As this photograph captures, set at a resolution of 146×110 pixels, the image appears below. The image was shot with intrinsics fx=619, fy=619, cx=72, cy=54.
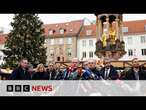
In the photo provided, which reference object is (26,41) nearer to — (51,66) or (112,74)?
(51,66)

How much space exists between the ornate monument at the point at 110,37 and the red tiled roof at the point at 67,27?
269 millimetres

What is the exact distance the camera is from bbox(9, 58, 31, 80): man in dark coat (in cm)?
752

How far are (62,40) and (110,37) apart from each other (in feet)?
2.63

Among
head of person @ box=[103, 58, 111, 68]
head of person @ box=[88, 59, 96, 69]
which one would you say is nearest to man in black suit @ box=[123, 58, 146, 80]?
head of person @ box=[103, 58, 111, 68]

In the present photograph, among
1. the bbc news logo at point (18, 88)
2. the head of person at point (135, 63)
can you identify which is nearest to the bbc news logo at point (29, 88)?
the bbc news logo at point (18, 88)

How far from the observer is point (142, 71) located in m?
7.58

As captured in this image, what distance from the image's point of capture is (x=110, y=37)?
7926mm

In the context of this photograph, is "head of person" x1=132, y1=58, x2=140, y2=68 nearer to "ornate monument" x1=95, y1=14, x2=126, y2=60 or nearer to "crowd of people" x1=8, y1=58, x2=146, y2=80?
"crowd of people" x1=8, y1=58, x2=146, y2=80

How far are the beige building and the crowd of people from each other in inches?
7.2

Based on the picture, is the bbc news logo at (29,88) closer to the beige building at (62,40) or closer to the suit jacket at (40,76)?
the suit jacket at (40,76)

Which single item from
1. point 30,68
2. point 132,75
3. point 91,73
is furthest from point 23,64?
point 132,75
